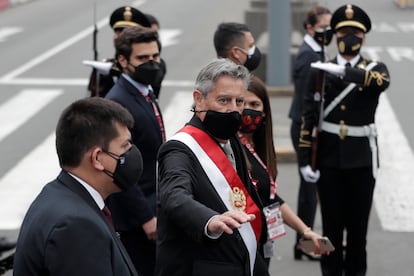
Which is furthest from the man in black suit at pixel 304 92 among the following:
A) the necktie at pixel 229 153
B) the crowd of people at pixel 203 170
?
the necktie at pixel 229 153

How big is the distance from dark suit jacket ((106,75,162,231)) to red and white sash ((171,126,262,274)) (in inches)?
59.1

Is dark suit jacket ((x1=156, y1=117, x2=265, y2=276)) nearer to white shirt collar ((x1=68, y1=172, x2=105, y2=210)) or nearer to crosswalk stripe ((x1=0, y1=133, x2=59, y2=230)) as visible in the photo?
white shirt collar ((x1=68, y1=172, x2=105, y2=210))

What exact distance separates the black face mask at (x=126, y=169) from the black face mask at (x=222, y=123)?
2.03 ft

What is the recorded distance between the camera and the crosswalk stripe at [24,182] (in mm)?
9445

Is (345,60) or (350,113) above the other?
(345,60)

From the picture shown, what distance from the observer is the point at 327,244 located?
5047 millimetres

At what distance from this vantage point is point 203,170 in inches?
168

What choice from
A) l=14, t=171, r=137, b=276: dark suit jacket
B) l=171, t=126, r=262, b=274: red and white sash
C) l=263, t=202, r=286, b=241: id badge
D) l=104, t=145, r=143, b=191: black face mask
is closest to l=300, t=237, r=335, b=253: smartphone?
l=263, t=202, r=286, b=241: id badge

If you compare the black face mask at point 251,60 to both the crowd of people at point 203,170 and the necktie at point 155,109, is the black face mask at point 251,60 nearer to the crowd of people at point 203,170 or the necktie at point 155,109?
the crowd of people at point 203,170

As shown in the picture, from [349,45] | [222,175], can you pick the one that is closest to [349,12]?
[349,45]

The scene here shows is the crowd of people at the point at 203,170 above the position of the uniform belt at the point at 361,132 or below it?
above

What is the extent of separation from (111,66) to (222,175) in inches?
116

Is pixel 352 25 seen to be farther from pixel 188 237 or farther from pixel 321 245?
pixel 188 237

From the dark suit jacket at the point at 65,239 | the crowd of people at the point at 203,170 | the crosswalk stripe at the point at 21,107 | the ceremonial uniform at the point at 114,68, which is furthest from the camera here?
the crosswalk stripe at the point at 21,107
